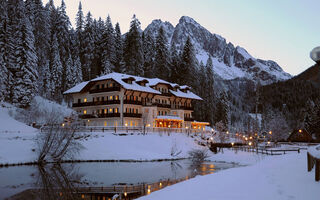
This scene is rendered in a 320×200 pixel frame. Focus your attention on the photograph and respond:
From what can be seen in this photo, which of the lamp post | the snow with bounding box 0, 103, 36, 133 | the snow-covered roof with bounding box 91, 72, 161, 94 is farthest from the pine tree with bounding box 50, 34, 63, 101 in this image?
the lamp post

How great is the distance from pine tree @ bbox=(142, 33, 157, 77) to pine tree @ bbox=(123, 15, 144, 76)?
602cm

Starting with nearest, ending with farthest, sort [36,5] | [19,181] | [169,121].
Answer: [19,181]
[169,121]
[36,5]

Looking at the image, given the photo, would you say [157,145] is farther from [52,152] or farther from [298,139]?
[298,139]

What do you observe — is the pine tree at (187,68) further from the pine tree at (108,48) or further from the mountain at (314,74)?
the mountain at (314,74)

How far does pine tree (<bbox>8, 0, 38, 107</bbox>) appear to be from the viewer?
62.9m

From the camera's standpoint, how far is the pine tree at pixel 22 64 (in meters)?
62.9

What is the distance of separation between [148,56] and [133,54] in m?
10.6

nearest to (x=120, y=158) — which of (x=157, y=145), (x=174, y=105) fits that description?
(x=157, y=145)

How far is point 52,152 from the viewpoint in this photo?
42656 mm

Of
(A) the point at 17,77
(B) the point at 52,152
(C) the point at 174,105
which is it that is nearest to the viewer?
(B) the point at 52,152

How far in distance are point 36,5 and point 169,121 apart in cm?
4713

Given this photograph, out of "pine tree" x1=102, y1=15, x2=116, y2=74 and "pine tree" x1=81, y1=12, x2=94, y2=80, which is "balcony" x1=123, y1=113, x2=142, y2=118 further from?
"pine tree" x1=81, y1=12, x2=94, y2=80

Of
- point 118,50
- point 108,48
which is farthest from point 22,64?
point 118,50

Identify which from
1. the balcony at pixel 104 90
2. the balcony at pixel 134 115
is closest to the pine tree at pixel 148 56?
the balcony at pixel 104 90
